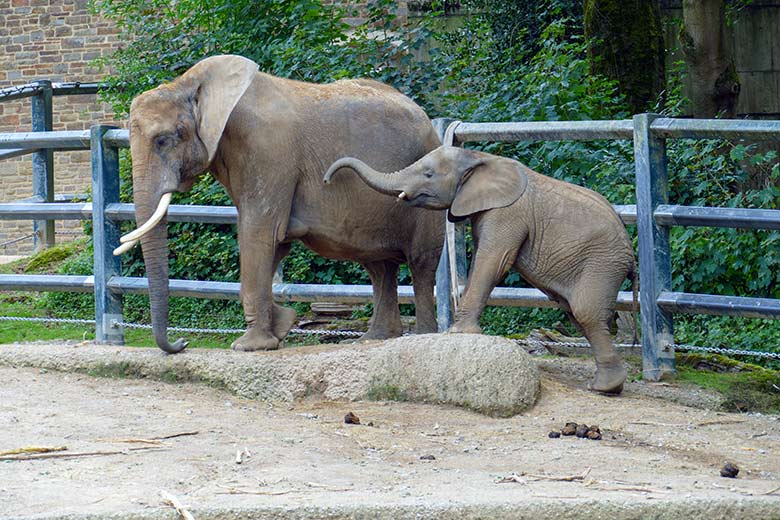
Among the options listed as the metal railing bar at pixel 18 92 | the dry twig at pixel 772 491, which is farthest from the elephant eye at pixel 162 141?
the metal railing bar at pixel 18 92

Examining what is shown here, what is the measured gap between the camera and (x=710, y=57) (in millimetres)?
13664

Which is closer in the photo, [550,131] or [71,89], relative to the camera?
[550,131]

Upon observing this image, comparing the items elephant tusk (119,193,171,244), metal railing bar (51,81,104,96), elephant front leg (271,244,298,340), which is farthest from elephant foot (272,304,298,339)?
metal railing bar (51,81,104,96)

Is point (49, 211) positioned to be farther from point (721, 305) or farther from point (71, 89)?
point (71, 89)

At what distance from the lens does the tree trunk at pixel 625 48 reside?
538 inches

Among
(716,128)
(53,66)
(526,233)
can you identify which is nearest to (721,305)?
(716,128)

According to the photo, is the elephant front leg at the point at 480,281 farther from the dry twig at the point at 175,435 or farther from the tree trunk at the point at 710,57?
the tree trunk at the point at 710,57

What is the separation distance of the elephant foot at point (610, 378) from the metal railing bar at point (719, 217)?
2.77ft

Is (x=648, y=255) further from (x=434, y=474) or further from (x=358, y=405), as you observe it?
(x=434, y=474)

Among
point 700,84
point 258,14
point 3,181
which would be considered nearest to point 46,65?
point 3,181

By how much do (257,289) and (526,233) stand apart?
1437 mm

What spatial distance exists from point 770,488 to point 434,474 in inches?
49.6

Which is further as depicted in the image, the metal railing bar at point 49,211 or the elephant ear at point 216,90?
the metal railing bar at point 49,211

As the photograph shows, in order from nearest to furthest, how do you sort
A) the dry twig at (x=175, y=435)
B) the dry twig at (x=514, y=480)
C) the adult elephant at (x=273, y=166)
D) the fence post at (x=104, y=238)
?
the dry twig at (x=514, y=480)
the dry twig at (x=175, y=435)
the adult elephant at (x=273, y=166)
the fence post at (x=104, y=238)
